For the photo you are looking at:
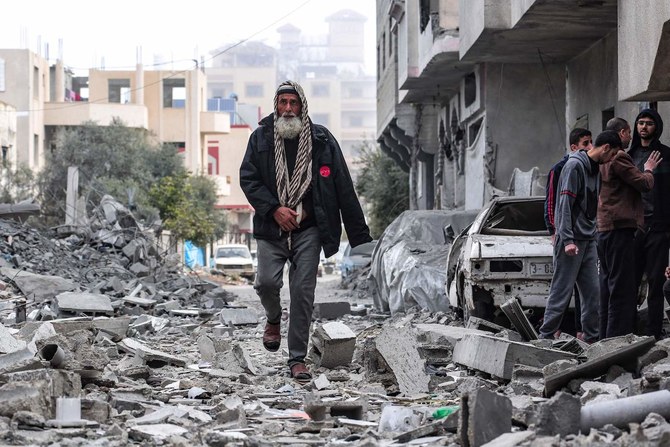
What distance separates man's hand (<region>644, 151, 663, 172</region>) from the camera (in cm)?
980

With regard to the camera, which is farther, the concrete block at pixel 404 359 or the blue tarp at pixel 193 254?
the blue tarp at pixel 193 254

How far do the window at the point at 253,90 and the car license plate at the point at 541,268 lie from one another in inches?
6589

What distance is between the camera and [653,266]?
10.2m

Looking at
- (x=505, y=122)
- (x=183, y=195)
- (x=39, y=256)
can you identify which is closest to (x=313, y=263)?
(x=39, y=256)

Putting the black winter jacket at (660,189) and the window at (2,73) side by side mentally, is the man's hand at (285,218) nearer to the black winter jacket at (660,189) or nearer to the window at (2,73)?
the black winter jacket at (660,189)

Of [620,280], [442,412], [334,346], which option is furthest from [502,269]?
[442,412]

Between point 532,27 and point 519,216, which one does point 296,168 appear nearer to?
point 519,216

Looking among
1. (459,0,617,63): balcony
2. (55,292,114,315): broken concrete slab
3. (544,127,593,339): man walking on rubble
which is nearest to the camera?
(544,127,593,339): man walking on rubble

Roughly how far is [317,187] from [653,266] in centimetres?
317

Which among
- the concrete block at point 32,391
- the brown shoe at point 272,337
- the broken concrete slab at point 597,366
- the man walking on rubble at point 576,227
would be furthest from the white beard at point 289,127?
the concrete block at point 32,391

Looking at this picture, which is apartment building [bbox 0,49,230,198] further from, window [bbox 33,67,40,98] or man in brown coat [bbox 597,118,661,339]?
man in brown coat [bbox 597,118,661,339]

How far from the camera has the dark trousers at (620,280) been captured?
9.54m

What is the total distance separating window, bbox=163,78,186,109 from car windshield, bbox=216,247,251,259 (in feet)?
105

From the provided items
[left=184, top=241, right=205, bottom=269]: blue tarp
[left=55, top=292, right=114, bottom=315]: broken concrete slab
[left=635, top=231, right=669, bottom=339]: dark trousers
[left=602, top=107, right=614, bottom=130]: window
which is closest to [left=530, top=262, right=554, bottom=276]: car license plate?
[left=635, top=231, right=669, bottom=339]: dark trousers
